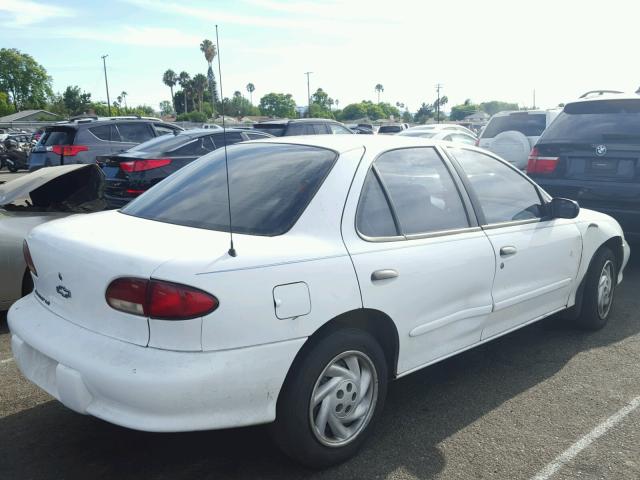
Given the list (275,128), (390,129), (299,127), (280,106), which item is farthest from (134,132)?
(280,106)

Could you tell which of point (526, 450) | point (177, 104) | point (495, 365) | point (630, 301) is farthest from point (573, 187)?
point (177, 104)

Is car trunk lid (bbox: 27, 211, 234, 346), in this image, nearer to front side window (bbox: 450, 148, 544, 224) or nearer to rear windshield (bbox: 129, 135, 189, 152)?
front side window (bbox: 450, 148, 544, 224)

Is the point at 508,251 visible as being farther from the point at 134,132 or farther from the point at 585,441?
the point at 134,132

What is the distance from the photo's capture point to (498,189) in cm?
406

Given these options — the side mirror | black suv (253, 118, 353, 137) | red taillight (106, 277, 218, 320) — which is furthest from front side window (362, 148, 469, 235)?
black suv (253, 118, 353, 137)

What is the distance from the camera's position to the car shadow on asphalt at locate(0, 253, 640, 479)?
2.89 m

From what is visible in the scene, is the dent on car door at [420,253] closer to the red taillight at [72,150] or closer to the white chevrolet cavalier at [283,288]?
the white chevrolet cavalier at [283,288]

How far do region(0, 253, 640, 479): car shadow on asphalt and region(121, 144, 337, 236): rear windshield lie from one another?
1.12 metres

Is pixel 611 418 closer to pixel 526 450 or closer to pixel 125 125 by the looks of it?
pixel 526 450

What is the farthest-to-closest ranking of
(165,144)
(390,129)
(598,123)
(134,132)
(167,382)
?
(390,129)
(134,132)
(165,144)
(598,123)
(167,382)

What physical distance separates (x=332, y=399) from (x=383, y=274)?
0.63 m

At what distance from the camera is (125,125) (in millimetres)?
12508

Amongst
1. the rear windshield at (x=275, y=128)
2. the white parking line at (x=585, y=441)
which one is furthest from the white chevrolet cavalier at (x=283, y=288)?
the rear windshield at (x=275, y=128)

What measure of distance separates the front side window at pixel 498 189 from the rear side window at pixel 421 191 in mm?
209
